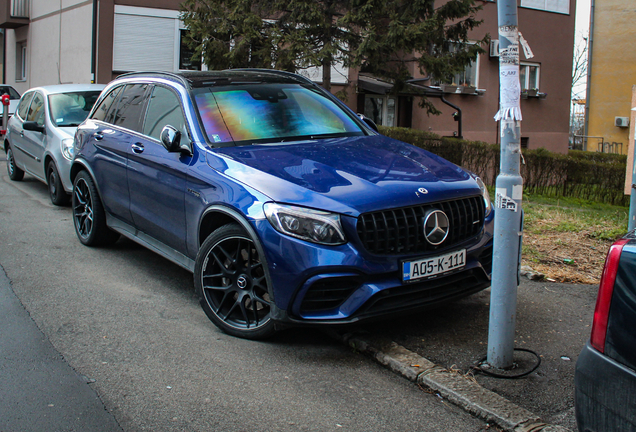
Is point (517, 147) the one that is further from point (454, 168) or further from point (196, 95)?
point (196, 95)

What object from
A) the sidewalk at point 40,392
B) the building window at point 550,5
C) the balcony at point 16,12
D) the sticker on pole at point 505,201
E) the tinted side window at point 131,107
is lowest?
the sidewalk at point 40,392

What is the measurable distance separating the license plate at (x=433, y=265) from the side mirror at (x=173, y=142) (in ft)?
6.29

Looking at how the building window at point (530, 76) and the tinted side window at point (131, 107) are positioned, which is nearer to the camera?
the tinted side window at point (131, 107)

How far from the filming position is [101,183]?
6391mm

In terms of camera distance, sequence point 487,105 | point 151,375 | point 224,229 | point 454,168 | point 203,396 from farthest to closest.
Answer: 1. point 487,105
2. point 454,168
3. point 224,229
4. point 151,375
5. point 203,396

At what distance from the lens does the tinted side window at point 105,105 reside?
6.75 m

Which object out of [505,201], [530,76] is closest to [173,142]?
[505,201]

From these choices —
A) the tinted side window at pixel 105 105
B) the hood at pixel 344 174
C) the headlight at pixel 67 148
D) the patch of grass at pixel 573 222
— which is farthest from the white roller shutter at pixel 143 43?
the hood at pixel 344 174

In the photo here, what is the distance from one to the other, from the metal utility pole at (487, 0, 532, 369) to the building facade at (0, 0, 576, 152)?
9941 mm

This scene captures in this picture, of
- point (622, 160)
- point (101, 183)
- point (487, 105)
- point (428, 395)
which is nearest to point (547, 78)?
point (487, 105)

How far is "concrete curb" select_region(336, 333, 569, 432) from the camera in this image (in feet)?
10.6

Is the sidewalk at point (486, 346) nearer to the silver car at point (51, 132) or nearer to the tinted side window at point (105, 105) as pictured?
the tinted side window at point (105, 105)

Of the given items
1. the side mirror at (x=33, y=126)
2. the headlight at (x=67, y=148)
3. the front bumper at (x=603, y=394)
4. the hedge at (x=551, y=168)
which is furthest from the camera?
the hedge at (x=551, y=168)

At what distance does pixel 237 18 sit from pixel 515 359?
9.70 meters
